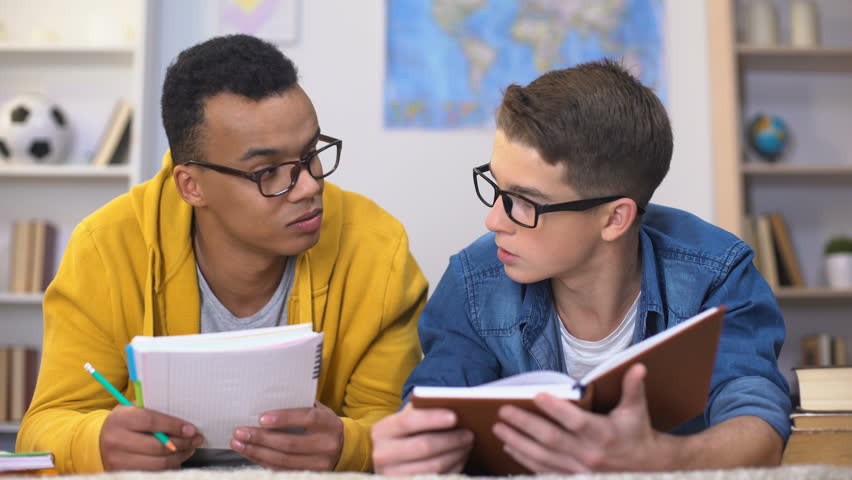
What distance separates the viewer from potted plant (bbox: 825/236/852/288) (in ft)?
10.3

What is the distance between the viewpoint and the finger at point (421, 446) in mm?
1003

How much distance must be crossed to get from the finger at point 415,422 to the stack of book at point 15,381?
7.87ft

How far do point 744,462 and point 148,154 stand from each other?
8.35 ft

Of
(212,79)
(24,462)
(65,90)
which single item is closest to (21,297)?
(65,90)

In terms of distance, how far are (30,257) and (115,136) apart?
1.82 ft

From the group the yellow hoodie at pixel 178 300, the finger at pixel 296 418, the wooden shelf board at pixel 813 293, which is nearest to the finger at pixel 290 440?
the finger at pixel 296 418

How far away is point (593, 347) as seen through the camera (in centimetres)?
140

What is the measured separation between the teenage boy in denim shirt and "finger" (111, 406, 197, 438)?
0.36 m

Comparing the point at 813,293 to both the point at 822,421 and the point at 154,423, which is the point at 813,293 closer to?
the point at 822,421

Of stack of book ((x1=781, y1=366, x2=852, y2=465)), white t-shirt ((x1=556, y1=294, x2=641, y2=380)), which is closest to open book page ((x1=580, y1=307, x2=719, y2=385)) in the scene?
white t-shirt ((x1=556, y1=294, x2=641, y2=380))

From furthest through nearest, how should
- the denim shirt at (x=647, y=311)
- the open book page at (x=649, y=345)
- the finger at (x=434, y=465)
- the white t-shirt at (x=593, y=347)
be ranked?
the white t-shirt at (x=593, y=347), the denim shirt at (x=647, y=311), the finger at (x=434, y=465), the open book page at (x=649, y=345)

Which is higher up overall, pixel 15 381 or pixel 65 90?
pixel 65 90

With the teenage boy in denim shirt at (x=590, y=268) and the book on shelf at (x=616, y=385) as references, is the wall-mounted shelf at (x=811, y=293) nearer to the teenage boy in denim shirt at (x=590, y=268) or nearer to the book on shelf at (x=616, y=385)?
the teenage boy in denim shirt at (x=590, y=268)

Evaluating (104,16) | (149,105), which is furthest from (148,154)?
(104,16)
